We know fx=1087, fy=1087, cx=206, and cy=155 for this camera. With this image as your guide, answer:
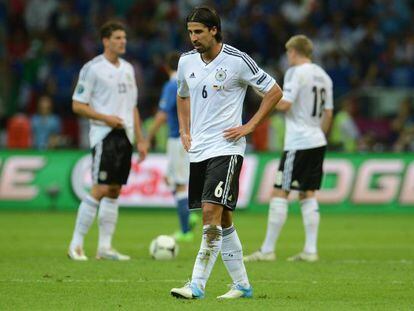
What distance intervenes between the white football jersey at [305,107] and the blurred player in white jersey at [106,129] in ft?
6.12

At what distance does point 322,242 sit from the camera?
15227 millimetres

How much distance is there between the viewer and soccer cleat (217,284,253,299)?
8.92 m

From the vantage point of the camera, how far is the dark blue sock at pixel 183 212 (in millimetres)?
14898

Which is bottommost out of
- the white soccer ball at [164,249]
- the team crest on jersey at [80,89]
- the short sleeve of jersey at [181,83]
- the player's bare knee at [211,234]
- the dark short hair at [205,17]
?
the white soccer ball at [164,249]

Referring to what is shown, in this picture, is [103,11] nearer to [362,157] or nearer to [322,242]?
[362,157]

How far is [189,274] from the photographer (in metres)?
10.8

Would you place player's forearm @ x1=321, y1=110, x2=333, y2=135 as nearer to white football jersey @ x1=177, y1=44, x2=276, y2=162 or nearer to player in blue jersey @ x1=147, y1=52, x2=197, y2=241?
player in blue jersey @ x1=147, y1=52, x2=197, y2=241

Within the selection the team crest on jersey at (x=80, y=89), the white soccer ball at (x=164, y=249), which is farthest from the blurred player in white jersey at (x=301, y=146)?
the team crest on jersey at (x=80, y=89)

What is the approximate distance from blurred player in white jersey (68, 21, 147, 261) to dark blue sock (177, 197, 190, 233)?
7.85 feet

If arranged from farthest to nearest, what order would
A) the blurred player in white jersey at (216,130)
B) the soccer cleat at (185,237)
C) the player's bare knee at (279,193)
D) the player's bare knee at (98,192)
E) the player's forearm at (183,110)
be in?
the soccer cleat at (185,237), the player's bare knee at (279,193), the player's bare knee at (98,192), the player's forearm at (183,110), the blurred player in white jersey at (216,130)

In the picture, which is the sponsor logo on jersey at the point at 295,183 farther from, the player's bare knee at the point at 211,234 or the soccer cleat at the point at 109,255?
the player's bare knee at the point at 211,234

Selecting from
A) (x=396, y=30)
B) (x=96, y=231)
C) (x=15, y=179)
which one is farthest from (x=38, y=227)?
(x=396, y=30)

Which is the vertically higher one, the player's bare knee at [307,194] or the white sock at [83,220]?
the player's bare knee at [307,194]

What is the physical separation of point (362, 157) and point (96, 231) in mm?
6165
